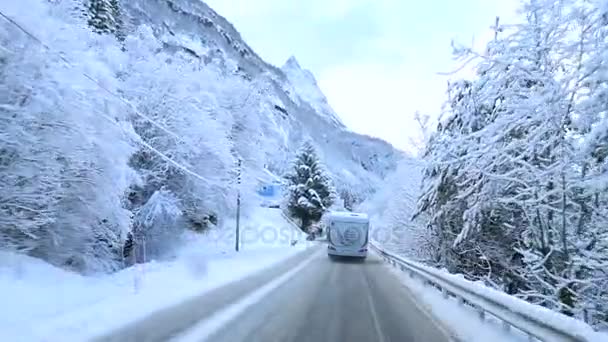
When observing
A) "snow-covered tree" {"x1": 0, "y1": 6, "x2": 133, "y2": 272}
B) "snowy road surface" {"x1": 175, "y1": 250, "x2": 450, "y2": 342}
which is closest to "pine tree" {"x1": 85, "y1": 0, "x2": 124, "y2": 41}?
"snow-covered tree" {"x1": 0, "y1": 6, "x2": 133, "y2": 272}

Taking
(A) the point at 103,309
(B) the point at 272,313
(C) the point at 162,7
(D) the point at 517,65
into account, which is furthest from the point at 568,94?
(C) the point at 162,7

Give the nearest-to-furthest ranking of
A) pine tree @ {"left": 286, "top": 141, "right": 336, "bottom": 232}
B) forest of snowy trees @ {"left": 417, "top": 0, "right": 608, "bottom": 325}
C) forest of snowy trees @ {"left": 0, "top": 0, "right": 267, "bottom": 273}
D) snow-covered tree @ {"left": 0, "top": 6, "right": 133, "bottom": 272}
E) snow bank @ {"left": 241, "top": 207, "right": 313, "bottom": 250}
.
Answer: forest of snowy trees @ {"left": 417, "top": 0, "right": 608, "bottom": 325} → snow-covered tree @ {"left": 0, "top": 6, "right": 133, "bottom": 272} → forest of snowy trees @ {"left": 0, "top": 0, "right": 267, "bottom": 273} → snow bank @ {"left": 241, "top": 207, "right": 313, "bottom": 250} → pine tree @ {"left": 286, "top": 141, "right": 336, "bottom": 232}

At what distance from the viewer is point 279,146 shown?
5962 centimetres

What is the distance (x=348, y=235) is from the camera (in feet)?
123

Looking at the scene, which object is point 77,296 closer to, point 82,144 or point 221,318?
point 221,318

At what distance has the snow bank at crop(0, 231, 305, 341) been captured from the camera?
921 centimetres

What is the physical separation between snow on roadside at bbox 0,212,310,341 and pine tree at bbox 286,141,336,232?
5196cm

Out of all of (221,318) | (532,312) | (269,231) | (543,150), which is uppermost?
(543,150)

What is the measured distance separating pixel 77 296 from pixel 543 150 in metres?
10.00

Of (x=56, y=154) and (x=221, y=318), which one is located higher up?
(x=56, y=154)

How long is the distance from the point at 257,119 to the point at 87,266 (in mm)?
27737

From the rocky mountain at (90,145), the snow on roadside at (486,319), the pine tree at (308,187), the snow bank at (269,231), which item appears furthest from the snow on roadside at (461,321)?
the pine tree at (308,187)

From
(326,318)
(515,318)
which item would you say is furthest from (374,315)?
(515,318)

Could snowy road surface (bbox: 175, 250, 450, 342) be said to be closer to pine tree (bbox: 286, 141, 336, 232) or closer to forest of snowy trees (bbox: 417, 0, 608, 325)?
forest of snowy trees (bbox: 417, 0, 608, 325)
